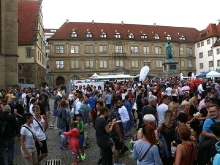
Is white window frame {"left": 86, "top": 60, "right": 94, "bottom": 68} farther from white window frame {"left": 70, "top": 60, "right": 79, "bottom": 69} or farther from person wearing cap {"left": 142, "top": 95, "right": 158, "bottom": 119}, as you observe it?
person wearing cap {"left": 142, "top": 95, "right": 158, "bottom": 119}


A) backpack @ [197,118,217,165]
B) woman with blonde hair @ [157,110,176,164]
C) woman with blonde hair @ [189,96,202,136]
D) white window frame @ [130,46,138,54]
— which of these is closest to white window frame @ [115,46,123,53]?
white window frame @ [130,46,138,54]

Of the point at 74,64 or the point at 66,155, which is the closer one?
the point at 66,155

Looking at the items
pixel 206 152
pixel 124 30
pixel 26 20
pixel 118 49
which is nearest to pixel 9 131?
pixel 206 152

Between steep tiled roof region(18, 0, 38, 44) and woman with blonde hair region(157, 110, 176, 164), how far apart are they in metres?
40.7

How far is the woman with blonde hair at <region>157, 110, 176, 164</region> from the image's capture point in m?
5.50

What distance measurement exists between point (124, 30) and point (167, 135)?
195 ft

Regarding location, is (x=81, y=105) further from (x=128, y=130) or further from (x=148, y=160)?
(x=148, y=160)

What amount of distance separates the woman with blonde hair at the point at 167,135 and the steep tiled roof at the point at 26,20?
4067 centimetres

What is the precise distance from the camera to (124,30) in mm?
63531

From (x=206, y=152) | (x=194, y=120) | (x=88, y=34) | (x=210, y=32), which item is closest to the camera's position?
(x=206, y=152)

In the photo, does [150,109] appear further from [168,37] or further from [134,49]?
[168,37]

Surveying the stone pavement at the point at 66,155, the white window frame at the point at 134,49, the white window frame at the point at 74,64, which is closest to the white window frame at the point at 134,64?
the white window frame at the point at 134,49

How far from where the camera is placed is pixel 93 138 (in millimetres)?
11039

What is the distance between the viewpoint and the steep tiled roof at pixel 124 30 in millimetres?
60406
